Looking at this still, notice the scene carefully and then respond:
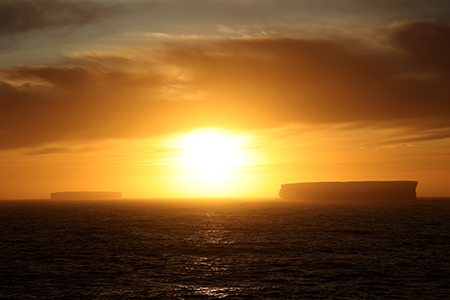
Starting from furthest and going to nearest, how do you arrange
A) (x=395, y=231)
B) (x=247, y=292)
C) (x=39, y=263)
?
1. (x=395, y=231)
2. (x=39, y=263)
3. (x=247, y=292)

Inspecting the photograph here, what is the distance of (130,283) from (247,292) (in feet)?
37.5

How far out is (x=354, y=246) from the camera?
2292 inches

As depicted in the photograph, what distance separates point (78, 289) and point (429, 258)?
4074 cm

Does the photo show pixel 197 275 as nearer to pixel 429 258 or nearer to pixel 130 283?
pixel 130 283

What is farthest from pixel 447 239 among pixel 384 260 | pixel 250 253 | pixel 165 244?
pixel 165 244

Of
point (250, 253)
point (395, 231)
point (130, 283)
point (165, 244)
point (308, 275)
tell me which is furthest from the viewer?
point (395, 231)

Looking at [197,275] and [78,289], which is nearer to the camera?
[78,289]

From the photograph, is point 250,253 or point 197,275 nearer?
point 197,275

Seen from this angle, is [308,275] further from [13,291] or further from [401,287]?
[13,291]

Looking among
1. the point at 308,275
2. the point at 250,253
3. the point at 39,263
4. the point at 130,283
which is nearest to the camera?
the point at 130,283

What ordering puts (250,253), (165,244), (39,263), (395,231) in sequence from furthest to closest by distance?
(395,231) → (165,244) → (250,253) → (39,263)

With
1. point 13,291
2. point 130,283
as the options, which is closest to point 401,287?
point 130,283

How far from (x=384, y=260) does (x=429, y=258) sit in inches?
228

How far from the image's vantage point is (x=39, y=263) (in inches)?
1791
